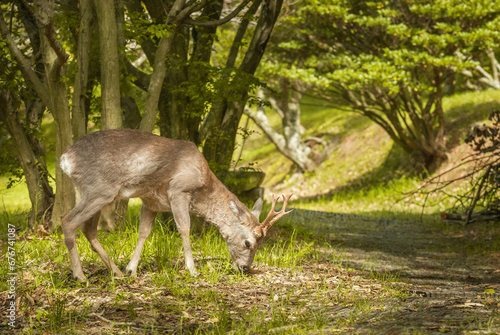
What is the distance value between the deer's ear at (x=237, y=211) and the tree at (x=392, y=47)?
26.0 feet

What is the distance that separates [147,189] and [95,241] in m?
0.66

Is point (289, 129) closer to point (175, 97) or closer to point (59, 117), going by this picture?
point (175, 97)

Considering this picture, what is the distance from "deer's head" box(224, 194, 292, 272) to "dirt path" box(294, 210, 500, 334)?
1.35 m

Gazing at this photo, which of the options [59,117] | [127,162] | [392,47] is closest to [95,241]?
[127,162]

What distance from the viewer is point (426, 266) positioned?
7137 millimetres

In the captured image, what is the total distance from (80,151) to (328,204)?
1183 centimetres

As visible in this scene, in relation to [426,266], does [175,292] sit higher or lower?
higher

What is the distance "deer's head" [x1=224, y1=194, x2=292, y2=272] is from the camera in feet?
17.9

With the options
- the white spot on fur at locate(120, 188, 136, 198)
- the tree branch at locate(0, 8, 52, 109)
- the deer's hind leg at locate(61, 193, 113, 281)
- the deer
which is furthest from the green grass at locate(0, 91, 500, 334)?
the tree branch at locate(0, 8, 52, 109)

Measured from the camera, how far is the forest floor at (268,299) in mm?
3832

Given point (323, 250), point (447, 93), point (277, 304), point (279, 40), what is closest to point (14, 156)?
point (323, 250)

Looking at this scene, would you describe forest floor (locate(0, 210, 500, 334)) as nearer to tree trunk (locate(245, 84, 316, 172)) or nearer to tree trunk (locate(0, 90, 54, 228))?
tree trunk (locate(0, 90, 54, 228))

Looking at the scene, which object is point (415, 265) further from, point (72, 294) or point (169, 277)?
point (72, 294)

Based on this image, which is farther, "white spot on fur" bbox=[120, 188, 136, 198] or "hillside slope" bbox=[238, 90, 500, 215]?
"hillside slope" bbox=[238, 90, 500, 215]
